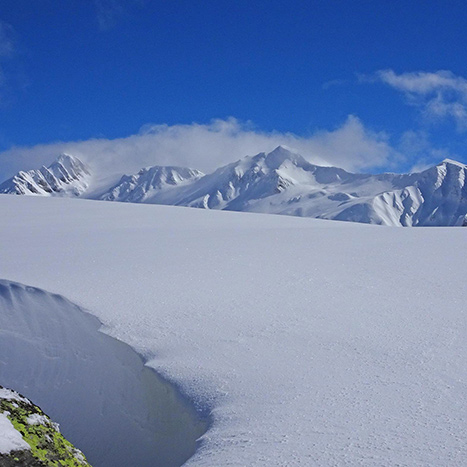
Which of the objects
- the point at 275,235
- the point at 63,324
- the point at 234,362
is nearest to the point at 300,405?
the point at 234,362

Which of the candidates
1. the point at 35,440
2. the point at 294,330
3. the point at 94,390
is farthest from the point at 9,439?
the point at 294,330

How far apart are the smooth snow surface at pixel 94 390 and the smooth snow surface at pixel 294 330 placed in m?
0.24

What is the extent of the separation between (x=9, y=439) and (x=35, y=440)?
0.20 m

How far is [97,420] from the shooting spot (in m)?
4.57

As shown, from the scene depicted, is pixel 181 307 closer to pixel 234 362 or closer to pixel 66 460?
pixel 234 362

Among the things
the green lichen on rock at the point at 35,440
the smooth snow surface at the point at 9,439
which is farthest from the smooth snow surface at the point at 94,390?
the smooth snow surface at the point at 9,439

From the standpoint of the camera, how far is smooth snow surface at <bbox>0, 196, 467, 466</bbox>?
3383mm

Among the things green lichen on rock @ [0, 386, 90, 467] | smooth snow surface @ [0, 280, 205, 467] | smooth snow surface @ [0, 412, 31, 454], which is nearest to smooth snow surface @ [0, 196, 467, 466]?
smooth snow surface @ [0, 280, 205, 467]

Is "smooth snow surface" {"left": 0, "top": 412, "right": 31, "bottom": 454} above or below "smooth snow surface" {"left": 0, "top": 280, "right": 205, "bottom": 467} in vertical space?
above

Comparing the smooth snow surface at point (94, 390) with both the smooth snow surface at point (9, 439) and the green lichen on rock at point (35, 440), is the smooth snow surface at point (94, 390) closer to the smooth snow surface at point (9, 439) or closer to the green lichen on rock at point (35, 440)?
the green lichen on rock at point (35, 440)

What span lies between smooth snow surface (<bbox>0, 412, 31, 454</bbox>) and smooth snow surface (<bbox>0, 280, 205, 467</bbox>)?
0.77 feet

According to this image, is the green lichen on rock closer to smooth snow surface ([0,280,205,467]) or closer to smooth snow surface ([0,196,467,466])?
smooth snow surface ([0,280,205,467])

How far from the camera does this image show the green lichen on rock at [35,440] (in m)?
2.32

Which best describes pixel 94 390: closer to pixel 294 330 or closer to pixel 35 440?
pixel 294 330
